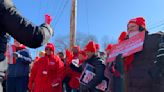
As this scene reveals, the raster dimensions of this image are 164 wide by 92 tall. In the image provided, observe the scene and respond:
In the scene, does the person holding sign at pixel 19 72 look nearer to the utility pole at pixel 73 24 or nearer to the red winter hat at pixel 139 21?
the red winter hat at pixel 139 21

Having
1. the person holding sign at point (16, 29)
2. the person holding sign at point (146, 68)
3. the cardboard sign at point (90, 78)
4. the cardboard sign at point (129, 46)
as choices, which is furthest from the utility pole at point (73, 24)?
the person holding sign at point (16, 29)

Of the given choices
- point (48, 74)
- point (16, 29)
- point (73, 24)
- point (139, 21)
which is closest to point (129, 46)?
point (139, 21)

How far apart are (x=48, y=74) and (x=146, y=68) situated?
428 cm

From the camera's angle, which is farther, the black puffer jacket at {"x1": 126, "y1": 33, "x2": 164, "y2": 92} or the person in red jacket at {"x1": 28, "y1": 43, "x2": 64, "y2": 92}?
the person in red jacket at {"x1": 28, "y1": 43, "x2": 64, "y2": 92}

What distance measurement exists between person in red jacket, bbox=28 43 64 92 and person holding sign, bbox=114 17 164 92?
12.0 ft

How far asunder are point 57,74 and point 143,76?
13.8ft

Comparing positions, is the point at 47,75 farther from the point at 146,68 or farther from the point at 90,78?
the point at 146,68

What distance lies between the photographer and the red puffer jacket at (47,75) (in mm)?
9078

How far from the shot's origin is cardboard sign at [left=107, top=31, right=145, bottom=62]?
213 inches

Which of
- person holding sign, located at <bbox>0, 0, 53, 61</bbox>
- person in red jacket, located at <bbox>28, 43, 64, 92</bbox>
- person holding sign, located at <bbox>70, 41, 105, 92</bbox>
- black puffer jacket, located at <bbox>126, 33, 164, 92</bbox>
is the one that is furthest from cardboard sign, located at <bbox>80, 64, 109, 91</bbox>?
person holding sign, located at <bbox>0, 0, 53, 61</bbox>

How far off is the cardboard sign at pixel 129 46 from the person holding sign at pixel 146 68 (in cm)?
4

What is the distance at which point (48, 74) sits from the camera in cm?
916

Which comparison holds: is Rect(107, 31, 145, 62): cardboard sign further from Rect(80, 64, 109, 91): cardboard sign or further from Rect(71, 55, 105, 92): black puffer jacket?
Rect(80, 64, 109, 91): cardboard sign

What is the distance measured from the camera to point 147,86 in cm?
521
